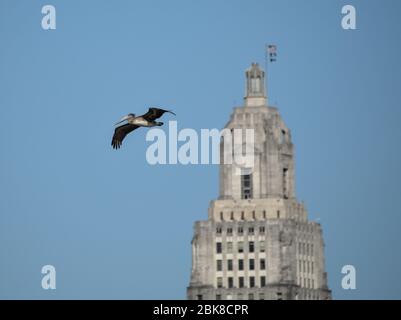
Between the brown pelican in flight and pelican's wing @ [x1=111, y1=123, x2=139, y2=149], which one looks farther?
pelican's wing @ [x1=111, y1=123, x2=139, y2=149]

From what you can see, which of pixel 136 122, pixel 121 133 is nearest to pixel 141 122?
pixel 136 122

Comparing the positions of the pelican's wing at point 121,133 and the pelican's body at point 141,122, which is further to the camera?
the pelican's wing at point 121,133

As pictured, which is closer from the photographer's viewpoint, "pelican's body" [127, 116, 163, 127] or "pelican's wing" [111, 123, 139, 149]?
"pelican's body" [127, 116, 163, 127]

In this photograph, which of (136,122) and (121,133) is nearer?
(136,122)

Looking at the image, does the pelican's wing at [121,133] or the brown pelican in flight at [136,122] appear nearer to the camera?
the brown pelican in flight at [136,122]

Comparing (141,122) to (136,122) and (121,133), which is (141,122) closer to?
(136,122)

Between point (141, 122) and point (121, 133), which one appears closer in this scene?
point (141, 122)
